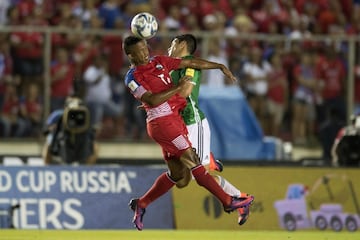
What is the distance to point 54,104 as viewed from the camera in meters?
20.8

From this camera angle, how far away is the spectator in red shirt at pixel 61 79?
20859mm

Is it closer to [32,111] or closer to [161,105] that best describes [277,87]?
[32,111]

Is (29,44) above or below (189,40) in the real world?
below

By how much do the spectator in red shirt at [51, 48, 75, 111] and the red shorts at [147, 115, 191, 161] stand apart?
7.19 meters

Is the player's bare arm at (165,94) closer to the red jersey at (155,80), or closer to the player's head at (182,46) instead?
the red jersey at (155,80)

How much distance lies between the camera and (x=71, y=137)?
→ 18594 millimetres

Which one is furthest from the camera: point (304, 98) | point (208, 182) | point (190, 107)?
point (304, 98)

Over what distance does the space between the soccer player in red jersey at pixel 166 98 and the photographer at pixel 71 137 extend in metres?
4.62

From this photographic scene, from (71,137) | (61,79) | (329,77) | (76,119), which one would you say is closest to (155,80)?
(76,119)

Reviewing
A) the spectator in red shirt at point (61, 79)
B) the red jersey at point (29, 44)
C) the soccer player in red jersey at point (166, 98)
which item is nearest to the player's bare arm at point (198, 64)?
the soccer player in red jersey at point (166, 98)

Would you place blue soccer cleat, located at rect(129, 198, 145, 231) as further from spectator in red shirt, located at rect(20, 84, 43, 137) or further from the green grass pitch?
spectator in red shirt, located at rect(20, 84, 43, 137)

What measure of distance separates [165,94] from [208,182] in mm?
1189

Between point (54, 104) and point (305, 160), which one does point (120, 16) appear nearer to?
point (54, 104)

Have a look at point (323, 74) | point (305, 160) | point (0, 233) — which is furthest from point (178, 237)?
point (323, 74)
